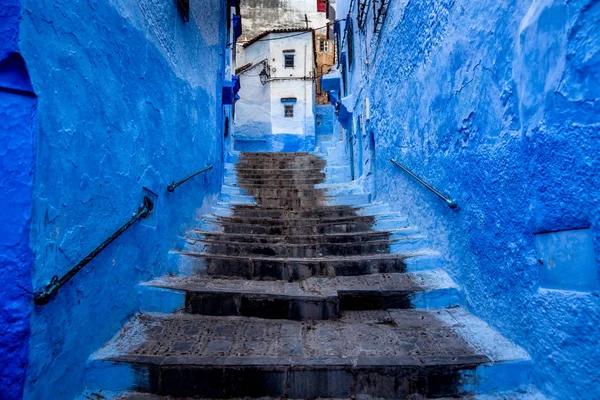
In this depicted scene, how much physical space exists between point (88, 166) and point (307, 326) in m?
2.29

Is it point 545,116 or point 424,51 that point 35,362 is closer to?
point 545,116

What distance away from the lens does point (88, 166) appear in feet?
8.67

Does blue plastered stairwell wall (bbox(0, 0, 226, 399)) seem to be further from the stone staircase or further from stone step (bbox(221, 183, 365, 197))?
stone step (bbox(221, 183, 365, 197))

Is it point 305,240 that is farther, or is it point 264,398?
point 305,240

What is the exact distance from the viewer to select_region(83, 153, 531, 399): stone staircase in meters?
2.59

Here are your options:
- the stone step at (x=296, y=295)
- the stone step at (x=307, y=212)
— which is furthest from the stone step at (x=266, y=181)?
the stone step at (x=296, y=295)

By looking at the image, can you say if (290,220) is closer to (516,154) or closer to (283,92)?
(516,154)

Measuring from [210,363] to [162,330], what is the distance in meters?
0.78

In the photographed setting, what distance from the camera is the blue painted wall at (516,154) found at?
81.1 inches

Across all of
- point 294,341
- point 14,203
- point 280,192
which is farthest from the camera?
point 280,192

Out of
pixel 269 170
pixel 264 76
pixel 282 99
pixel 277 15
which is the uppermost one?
pixel 277 15

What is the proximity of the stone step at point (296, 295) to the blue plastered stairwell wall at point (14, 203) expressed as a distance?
1559 mm

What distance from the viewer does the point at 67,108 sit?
7.73 feet

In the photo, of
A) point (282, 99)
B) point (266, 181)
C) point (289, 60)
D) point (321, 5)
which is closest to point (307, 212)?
point (266, 181)
